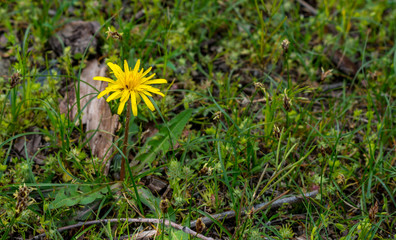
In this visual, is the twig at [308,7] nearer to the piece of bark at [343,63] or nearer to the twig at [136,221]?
the piece of bark at [343,63]

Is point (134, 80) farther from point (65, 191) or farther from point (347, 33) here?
point (347, 33)

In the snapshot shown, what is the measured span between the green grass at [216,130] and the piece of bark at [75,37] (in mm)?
58

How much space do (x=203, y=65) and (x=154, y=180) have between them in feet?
4.38

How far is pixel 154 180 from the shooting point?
8.37 ft

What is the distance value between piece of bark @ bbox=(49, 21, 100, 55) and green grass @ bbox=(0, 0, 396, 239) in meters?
0.06

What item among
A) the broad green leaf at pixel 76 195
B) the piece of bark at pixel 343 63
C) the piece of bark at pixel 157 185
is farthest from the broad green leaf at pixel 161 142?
the piece of bark at pixel 343 63

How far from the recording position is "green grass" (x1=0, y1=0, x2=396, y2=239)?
7.50 feet

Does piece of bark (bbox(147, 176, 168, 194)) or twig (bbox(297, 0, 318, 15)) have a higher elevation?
twig (bbox(297, 0, 318, 15))

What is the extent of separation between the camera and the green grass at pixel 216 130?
90.0 inches

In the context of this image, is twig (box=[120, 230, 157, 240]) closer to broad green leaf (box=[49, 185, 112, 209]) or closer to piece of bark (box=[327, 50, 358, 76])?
broad green leaf (box=[49, 185, 112, 209])

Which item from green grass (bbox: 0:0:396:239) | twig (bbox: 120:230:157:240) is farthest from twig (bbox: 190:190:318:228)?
twig (bbox: 120:230:157:240)

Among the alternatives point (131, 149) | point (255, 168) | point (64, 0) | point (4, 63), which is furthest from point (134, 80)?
point (64, 0)

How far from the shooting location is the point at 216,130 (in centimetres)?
236

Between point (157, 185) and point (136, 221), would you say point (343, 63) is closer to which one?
point (157, 185)
